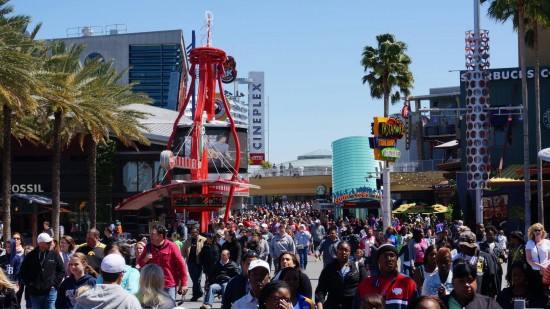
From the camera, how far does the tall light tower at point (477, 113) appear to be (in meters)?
36.3

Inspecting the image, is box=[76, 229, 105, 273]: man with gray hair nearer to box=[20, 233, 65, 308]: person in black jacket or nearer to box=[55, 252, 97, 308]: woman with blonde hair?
box=[20, 233, 65, 308]: person in black jacket

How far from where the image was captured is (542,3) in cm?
3569

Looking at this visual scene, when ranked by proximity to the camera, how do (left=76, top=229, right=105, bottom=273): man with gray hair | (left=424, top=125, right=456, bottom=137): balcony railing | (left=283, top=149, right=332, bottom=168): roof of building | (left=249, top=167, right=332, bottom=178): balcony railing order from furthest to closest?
1. (left=283, top=149, right=332, bottom=168): roof of building
2. (left=249, top=167, right=332, bottom=178): balcony railing
3. (left=424, top=125, right=456, bottom=137): balcony railing
4. (left=76, top=229, right=105, bottom=273): man with gray hair

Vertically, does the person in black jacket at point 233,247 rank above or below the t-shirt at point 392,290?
below

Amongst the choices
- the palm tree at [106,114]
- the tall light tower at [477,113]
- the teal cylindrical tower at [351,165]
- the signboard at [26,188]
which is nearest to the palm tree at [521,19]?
the tall light tower at [477,113]

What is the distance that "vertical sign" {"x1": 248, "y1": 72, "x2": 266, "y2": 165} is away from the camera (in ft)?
382

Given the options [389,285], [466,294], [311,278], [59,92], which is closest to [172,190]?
[59,92]

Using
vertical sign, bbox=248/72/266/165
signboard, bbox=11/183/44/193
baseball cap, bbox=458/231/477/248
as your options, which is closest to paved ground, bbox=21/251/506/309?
baseball cap, bbox=458/231/477/248

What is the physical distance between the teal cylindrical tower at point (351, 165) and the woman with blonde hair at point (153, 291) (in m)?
45.8

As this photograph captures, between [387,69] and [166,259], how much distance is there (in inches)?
1579

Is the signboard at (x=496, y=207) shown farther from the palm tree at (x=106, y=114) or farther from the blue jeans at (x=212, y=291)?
the blue jeans at (x=212, y=291)

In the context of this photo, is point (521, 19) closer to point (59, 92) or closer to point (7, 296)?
point (59, 92)

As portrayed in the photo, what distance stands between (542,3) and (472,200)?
1412 cm

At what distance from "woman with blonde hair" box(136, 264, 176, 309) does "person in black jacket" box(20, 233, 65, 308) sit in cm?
489
